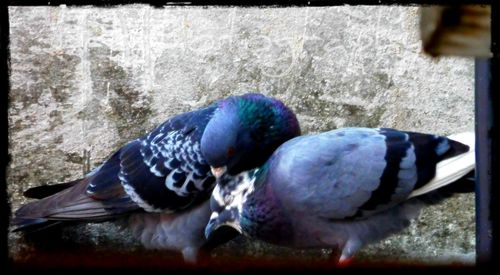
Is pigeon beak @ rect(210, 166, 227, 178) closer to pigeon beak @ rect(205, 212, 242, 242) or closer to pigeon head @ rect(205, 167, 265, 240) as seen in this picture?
pigeon head @ rect(205, 167, 265, 240)

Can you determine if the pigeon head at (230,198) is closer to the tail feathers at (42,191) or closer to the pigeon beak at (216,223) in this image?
the pigeon beak at (216,223)

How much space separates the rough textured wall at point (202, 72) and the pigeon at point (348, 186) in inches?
37.1

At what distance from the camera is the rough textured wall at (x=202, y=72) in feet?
12.4

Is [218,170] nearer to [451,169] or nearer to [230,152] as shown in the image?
[230,152]

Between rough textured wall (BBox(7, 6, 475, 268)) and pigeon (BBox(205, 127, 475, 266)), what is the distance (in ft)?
3.09

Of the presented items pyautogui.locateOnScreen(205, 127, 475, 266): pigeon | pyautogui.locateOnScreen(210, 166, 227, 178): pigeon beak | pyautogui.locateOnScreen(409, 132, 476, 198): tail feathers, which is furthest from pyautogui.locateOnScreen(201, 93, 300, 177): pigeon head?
pyautogui.locateOnScreen(409, 132, 476, 198): tail feathers

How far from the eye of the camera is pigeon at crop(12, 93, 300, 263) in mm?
3045

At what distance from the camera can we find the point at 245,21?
3.93 m

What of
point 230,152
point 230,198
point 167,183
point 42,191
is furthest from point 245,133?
point 42,191

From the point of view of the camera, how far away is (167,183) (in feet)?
10.3

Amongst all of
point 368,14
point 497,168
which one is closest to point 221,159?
point 497,168

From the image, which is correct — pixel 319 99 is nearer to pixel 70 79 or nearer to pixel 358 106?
pixel 358 106

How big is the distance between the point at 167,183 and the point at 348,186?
0.76 metres

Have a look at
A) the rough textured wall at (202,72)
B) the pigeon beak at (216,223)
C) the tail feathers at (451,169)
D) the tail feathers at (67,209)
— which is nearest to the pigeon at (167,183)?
the tail feathers at (67,209)
